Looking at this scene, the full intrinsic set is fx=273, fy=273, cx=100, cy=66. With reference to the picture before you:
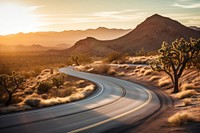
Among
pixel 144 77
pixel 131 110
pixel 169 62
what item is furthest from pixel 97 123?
pixel 144 77

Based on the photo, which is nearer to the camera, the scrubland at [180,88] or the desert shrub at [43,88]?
the scrubland at [180,88]

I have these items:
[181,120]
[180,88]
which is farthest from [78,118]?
[180,88]

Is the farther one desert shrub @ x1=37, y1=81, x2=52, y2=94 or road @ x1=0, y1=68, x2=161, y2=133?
desert shrub @ x1=37, y1=81, x2=52, y2=94

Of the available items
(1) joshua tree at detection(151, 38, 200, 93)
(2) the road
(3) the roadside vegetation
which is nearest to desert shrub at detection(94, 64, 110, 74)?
(3) the roadside vegetation

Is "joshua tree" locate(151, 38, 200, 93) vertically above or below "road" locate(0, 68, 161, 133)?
above

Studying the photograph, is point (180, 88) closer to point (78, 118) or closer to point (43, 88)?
point (78, 118)

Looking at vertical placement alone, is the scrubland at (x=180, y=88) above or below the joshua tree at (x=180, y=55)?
below

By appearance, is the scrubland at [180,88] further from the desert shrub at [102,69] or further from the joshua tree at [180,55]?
the joshua tree at [180,55]

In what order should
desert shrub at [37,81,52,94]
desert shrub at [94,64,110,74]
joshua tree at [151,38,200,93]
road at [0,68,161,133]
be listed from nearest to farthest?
road at [0,68,161,133] < joshua tree at [151,38,200,93] < desert shrub at [37,81,52,94] < desert shrub at [94,64,110,74]

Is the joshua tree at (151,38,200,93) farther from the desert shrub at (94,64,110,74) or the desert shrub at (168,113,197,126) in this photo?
the desert shrub at (94,64,110,74)

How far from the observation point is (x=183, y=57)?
33.6m

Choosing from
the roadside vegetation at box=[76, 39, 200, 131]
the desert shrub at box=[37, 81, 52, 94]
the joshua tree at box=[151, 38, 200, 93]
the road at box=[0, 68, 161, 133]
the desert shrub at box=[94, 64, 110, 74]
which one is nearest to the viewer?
the road at box=[0, 68, 161, 133]

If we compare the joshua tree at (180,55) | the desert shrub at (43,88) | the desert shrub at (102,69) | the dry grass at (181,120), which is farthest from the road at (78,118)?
the desert shrub at (102,69)

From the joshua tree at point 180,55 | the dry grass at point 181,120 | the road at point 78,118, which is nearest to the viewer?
the road at point 78,118
